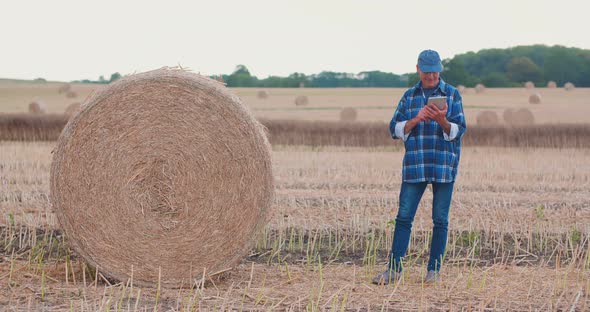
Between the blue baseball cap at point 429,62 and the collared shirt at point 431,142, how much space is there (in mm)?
171

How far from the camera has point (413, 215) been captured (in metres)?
7.30

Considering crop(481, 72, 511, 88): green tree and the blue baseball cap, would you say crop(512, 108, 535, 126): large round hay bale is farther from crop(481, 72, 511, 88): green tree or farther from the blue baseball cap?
crop(481, 72, 511, 88): green tree

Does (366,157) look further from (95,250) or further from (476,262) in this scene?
(95,250)

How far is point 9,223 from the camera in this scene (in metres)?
9.45

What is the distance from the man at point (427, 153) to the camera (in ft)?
23.5

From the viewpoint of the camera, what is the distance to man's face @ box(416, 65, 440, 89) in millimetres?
7203

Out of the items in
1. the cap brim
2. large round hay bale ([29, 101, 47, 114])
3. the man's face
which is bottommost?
large round hay bale ([29, 101, 47, 114])

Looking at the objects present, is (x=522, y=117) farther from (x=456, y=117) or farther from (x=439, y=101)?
(x=439, y=101)

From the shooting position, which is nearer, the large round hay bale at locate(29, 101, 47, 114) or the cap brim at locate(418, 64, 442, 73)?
the cap brim at locate(418, 64, 442, 73)

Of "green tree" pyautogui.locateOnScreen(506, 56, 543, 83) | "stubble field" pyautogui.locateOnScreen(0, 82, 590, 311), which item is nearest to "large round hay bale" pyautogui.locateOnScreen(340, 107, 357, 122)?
"stubble field" pyautogui.locateOnScreen(0, 82, 590, 311)

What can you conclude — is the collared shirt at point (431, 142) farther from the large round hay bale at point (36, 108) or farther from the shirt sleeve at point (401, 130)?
the large round hay bale at point (36, 108)

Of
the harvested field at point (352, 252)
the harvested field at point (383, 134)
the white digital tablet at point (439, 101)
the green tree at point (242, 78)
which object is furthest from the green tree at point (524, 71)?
the white digital tablet at point (439, 101)

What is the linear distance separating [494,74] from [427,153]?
43.6 metres

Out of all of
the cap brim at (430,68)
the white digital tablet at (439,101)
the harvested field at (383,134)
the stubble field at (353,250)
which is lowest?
the harvested field at (383,134)
